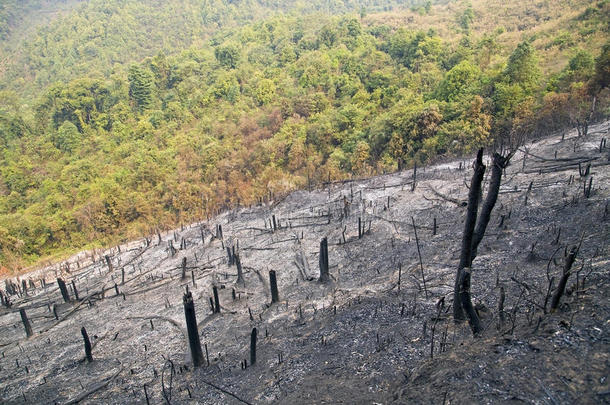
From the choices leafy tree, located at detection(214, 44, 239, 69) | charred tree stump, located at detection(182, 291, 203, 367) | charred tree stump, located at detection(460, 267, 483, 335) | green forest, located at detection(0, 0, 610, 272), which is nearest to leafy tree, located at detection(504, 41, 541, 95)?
green forest, located at detection(0, 0, 610, 272)

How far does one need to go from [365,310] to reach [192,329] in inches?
222

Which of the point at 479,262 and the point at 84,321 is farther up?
the point at 479,262

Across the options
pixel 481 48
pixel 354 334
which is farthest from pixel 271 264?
pixel 481 48

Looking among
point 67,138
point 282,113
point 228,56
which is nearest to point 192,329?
point 282,113

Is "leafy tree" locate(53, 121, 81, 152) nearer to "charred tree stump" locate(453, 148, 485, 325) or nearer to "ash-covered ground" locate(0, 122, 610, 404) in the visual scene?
"ash-covered ground" locate(0, 122, 610, 404)

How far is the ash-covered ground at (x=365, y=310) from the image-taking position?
22.5ft

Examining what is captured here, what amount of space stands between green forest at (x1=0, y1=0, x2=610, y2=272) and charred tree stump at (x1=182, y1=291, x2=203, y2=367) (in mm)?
16824

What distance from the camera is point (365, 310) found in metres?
12.3

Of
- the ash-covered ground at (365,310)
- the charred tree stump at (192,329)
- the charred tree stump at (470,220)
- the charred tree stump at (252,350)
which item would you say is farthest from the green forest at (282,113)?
the charred tree stump at (192,329)

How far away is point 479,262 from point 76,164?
5332 centimetres

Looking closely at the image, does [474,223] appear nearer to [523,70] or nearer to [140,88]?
[523,70]

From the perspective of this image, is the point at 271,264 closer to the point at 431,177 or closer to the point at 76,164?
the point at 431,177

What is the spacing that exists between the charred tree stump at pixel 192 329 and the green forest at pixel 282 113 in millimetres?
16824

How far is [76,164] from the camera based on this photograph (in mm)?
50312
